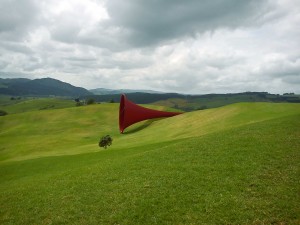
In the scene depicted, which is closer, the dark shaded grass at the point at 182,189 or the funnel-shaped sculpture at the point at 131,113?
the dark shaded grass at the point at 182,189

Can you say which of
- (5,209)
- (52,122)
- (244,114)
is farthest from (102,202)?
(52,122)

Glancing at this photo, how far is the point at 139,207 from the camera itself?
16891mm

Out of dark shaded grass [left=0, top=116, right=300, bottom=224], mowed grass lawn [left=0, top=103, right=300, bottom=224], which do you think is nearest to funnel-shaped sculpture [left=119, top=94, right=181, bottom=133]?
mowed grass lawn [left=0, top=103, right=300, bottom=224]

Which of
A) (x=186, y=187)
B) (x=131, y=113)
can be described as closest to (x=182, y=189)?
(x=186, y=187)

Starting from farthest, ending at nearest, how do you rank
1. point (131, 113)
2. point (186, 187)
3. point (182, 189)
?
point (131, 113) → point (186, 187) → point (182, 189)

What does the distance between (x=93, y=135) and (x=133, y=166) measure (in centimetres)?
6636

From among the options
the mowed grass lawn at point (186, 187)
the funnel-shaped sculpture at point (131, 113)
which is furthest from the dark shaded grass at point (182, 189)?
the funnel-shaped sculpture at point (131, 113)

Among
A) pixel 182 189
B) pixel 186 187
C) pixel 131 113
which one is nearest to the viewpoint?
pixel 182 189

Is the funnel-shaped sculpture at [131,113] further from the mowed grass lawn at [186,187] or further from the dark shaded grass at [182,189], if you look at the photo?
the dark shaded grass at [182,189]

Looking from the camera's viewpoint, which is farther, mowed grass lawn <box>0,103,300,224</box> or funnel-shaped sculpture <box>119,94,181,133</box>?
funnel-shaped sculpture <box>119,94,181,133</box>

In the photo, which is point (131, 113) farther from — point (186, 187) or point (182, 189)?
point (182, 189)

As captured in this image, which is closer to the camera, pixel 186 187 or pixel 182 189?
pixel 182 189

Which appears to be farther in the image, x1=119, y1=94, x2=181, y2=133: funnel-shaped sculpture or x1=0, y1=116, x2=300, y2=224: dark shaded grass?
x1=119, y1=94, x2=181, y2=133: funnel-shaped sculpture

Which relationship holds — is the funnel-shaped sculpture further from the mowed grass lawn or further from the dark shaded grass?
the dark shaded grass
